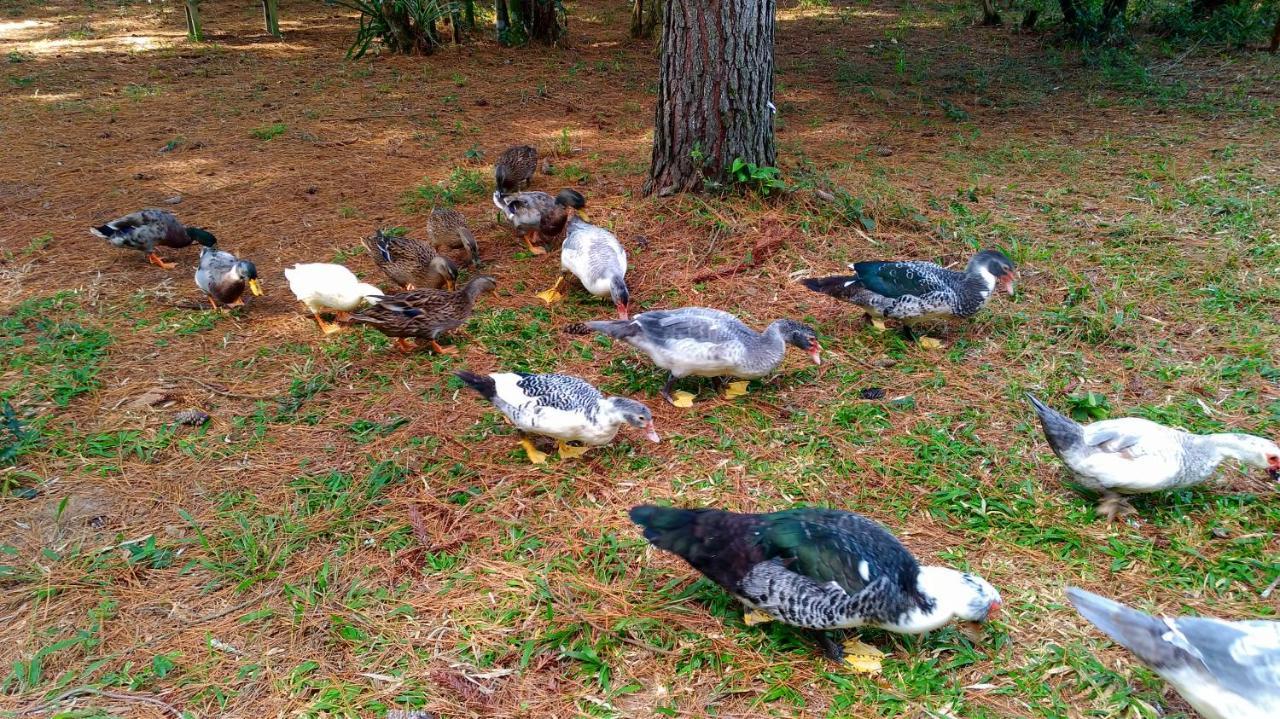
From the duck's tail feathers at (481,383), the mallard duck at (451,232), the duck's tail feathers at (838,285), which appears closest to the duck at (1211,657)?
the duck's tail feathers at (838,285)

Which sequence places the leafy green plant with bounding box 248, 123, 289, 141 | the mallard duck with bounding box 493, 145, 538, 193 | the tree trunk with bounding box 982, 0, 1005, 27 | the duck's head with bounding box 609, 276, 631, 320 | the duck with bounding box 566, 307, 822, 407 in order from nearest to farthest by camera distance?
the duck with bounding box 566, 307, 822, 407
the duck's head with bounding box 609, 276, 631, 320
the mallard duck with bounding box 493, 145, 538, 193
the leafy green plant with bounding box 248, 123, 289, 141
the tree trunk with bounding box 982, 0, 1005, 27

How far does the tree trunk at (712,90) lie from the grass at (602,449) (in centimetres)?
44

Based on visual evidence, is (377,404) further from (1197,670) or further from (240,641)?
(1197,670)

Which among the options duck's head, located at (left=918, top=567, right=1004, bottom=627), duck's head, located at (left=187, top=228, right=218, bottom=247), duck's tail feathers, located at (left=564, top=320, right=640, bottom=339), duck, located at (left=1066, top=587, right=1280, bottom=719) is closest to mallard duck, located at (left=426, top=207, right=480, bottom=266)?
duck's head, located at (left=187, top=228, right=218, bottom=247)

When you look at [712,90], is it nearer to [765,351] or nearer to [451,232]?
[451,232]

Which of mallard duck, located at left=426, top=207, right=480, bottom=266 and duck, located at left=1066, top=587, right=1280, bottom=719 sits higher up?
mallard duck, located at left=426, top=207, right=480, bottom=266

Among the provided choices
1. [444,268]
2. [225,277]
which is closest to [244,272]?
[225,277]

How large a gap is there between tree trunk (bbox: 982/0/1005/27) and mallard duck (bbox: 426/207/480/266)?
13267 millimetres

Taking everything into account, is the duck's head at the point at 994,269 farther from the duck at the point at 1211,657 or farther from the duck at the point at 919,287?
the duck at the point at 1211,657

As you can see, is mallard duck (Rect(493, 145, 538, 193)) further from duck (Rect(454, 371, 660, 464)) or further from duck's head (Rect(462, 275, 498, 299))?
duck (Rect(454, 371, 660, 464))

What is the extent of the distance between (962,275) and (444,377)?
4024mm

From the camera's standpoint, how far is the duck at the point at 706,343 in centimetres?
482

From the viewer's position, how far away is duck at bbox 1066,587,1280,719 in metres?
2.65

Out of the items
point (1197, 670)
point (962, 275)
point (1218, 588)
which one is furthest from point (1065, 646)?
point (962, 275)
